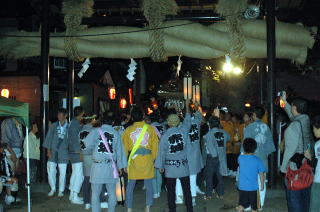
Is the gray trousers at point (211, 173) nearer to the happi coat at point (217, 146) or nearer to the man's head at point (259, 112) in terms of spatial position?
the happi coat at point (217, 146)

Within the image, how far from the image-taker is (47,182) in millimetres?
10781

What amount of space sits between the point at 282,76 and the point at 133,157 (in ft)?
39.4

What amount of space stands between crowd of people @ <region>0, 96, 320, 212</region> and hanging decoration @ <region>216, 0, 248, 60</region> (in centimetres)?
159

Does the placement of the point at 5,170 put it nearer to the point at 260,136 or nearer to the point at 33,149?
the point at 33,149

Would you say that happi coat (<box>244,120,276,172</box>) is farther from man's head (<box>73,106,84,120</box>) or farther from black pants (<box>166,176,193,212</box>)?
man's head (<box>73,106,84,120</box>)

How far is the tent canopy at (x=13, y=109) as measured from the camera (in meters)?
7.16

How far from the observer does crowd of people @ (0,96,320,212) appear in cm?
650

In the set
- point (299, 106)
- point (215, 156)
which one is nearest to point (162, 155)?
point (215, 156)

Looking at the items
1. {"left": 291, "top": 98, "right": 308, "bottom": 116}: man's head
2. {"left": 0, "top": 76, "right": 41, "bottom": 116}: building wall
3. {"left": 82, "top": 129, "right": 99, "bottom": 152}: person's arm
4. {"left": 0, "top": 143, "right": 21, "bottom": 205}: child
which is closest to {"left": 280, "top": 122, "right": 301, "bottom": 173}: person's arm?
{"left": 291, "top": 98, "right": 308, "bottom": 116}: man's head

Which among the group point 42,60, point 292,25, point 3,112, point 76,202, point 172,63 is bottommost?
point 76,202

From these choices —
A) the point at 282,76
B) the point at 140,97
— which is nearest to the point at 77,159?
the point at 282,76

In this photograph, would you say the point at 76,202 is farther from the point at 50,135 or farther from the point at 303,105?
the point at 303,105

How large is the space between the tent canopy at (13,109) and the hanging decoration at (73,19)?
3.33 m

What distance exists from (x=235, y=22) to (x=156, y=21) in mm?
1942
